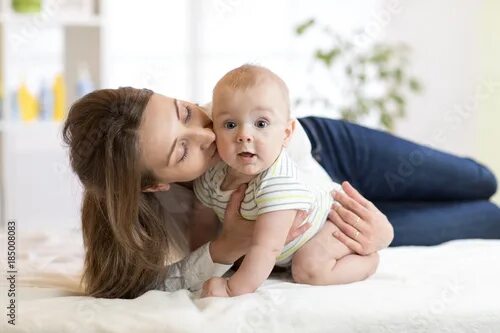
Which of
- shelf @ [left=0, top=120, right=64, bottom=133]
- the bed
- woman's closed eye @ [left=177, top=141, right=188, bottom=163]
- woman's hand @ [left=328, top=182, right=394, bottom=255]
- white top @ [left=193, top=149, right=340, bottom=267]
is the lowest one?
shelf @ [left=0, top=120, right=64, bottom=133]

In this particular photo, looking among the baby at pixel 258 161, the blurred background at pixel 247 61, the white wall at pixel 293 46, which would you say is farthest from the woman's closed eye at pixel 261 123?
the white wall at pixel 293 46

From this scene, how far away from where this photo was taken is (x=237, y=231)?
1.51 metres

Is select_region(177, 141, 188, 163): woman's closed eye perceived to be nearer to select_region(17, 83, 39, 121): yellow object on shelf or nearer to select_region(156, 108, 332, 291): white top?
select_region(156, 108, 332, 291): white top

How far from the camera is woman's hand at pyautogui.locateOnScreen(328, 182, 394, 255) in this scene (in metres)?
1.60

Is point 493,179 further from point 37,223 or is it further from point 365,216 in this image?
point 37,223

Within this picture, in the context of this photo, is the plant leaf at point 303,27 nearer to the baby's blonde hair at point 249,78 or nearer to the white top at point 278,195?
the white top at point 278,195

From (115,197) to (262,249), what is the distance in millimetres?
292

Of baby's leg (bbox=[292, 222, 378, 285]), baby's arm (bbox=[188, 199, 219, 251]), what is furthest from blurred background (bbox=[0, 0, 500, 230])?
baby's leg (bbox=[292, 222, 378, 285])

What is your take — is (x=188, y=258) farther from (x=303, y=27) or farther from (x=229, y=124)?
(x=303, y=27)

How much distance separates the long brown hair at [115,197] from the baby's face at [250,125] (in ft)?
0.50

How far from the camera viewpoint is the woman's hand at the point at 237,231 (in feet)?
4.94

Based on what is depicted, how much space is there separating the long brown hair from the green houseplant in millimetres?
2194

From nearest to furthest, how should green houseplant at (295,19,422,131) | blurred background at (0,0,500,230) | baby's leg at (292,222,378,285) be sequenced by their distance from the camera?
baby's leg at (292,222,378,285), blurred background at (0,0,500,230), green houseplant at (295,19,422,131)

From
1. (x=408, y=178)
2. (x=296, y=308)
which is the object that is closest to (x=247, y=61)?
(x=408, y=178)
